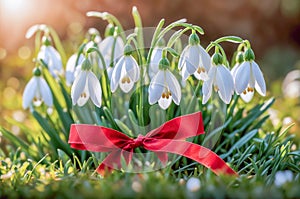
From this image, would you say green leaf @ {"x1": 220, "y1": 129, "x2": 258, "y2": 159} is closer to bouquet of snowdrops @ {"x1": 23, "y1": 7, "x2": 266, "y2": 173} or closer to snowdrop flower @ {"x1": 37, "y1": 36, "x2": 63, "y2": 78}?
bouquet of snowdrops @ {"x1": 23, "y1": 7, "x2": 266, "y2": 173}

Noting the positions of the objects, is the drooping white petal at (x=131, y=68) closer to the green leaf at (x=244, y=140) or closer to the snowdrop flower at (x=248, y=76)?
the snowdrop flower at (x=248, y=76)

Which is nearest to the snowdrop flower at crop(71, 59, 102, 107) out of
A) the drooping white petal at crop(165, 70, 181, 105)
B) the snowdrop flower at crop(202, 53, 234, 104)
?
the drooping white petal at crop(165, 70, 181, 105)

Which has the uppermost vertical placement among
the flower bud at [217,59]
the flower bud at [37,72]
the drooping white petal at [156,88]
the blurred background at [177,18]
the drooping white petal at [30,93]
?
the flower bud at [217,59]

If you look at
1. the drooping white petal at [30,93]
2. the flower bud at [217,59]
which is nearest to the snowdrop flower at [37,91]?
the drooping white petal at [30,93]

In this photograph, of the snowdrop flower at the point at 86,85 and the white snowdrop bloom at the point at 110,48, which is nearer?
the snowdrop flower at the point at 86,85

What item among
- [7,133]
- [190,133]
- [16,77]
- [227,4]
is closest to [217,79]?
[190,133]

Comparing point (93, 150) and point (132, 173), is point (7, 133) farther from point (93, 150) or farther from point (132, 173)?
point (132, 173)
